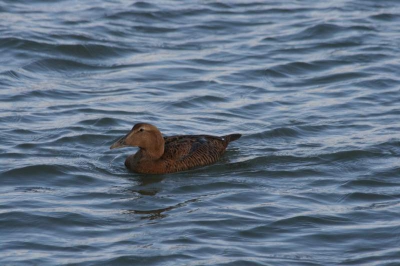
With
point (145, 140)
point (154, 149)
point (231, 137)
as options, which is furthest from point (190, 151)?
point (231, 137)

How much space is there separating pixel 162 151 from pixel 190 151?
0.37 metres

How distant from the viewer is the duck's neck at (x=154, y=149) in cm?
1254

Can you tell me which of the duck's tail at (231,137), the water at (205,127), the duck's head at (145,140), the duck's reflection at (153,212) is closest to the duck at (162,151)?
the duck's head at (145,140)

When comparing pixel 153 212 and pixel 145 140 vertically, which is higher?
pixel 145 140

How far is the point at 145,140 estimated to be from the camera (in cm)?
1251

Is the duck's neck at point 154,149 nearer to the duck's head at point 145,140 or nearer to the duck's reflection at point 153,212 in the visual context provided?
the duck's head at point 145,140

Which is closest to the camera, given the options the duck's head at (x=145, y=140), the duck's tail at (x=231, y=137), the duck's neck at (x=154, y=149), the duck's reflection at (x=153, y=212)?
the duck's reflection at (x=153, y=212)

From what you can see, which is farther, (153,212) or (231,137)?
(231,137)

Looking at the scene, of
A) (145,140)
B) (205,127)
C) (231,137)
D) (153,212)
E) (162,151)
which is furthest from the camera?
(205,127)

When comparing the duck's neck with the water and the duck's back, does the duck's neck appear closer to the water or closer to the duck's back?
the duck's back

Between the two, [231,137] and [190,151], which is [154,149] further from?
[231,137]

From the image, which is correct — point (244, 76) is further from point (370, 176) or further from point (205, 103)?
point (370, 176)

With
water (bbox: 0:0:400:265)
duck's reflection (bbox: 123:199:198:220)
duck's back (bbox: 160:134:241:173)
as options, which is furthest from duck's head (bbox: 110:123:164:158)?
duck's reflection (bbox: 123:199:198:220)

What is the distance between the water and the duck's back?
189mm
